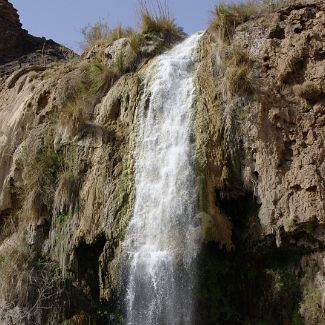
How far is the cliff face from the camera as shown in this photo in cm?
808

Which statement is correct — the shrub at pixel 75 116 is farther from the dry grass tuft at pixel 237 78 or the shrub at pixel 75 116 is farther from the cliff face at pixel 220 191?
the dry grass tuft at pixel 237 78

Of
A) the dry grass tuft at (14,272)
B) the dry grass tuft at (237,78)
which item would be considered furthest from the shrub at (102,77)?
the dry grass tuft at (14,272)

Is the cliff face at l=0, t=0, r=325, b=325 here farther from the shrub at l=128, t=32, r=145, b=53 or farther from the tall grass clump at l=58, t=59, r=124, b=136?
the shrub at l=128, t=32, r=145, b=53

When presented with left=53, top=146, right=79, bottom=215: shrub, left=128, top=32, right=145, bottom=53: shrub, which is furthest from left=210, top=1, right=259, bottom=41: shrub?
left=53, top=146, right=79, bottom=215: shrub

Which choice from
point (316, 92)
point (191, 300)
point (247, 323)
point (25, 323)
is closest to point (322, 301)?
point (247, 323)

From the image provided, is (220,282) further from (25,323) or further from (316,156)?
(25,323)

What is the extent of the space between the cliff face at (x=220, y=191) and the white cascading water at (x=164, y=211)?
0.19 meters

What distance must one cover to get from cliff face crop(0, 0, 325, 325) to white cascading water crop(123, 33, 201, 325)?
0.62ft

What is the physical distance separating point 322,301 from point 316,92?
9.91ft

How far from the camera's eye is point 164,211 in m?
8.52

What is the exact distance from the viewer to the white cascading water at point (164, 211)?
8031 millimetres

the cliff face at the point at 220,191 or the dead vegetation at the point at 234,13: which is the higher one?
the dead vegetation at the point at 234,13

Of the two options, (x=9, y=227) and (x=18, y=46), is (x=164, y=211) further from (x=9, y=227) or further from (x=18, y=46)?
(x=18, y=46)

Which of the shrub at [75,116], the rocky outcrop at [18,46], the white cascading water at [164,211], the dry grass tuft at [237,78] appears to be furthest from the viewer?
the rocky outcrop at [18,46]
